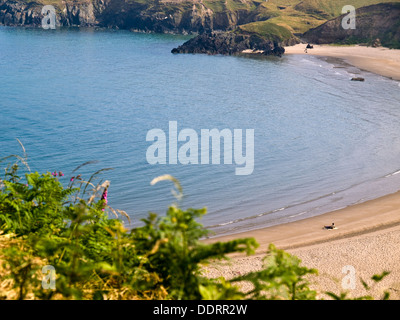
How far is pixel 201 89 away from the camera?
61062 mm

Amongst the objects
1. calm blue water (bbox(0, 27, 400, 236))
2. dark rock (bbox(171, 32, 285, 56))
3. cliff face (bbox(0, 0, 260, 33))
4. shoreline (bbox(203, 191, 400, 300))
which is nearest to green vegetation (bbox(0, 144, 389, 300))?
shoreline (bbox(203, 191, 400, 300))

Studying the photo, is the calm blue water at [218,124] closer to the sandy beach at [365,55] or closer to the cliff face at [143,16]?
the sandy beach at [365,55]

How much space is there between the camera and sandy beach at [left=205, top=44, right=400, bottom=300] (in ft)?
47.9

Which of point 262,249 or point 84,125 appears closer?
point 262,249

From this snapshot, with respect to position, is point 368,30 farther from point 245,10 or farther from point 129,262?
point 129,262

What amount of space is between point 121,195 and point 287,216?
336 inches

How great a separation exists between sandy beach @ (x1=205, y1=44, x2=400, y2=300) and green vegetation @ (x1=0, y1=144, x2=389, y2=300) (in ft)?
24.2

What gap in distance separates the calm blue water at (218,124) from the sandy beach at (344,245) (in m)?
1.26

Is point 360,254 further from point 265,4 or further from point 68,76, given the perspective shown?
point 265,4

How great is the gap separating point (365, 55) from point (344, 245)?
283 feet

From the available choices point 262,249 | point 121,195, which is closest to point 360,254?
point 262,249

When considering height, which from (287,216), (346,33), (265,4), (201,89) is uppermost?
(265,4)

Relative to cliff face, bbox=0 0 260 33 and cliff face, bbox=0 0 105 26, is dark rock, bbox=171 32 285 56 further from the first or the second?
cliff face, bbox=0 0 105 26
